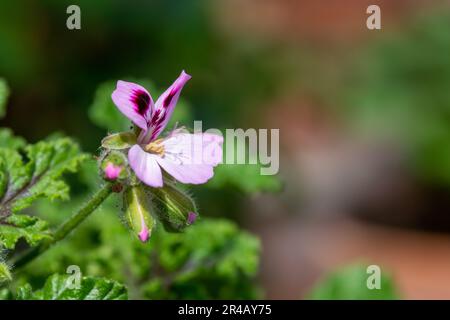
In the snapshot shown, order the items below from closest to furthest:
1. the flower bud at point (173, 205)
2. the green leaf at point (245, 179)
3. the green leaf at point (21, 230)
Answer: the green leaf at point (21, 230) → the flower bud at point (173, 205) → the green leaf at point (245, 179)

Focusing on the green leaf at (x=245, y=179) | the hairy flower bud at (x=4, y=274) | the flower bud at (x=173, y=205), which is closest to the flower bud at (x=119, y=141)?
the flower bud at (x=173, y=205)

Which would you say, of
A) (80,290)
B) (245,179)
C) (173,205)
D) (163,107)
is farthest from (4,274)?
(245,179)

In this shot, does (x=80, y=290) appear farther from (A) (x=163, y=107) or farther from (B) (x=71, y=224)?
(A) (x=163, y=107)

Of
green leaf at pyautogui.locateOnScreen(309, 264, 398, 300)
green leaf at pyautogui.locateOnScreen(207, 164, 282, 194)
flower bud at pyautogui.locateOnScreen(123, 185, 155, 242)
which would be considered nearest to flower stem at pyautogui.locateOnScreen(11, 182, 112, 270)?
flower bud at pyautogui.locateOnScreen(123, 185, 155, 242)

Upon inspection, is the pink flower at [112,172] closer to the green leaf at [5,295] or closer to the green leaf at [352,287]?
the green leaf at [5,295]

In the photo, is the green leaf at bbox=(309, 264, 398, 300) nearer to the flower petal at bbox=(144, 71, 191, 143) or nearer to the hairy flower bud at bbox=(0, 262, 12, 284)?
the flower petal at bbox=(144, 71, 191, 143)

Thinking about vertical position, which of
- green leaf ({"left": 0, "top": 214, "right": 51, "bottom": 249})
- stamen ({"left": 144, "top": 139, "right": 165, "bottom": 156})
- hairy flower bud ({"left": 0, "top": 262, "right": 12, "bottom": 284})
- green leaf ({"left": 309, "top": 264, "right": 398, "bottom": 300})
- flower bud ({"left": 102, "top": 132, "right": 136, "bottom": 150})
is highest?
flower bud ({"left": 102, "top": 132, "right": 136, "bottom": 150})
